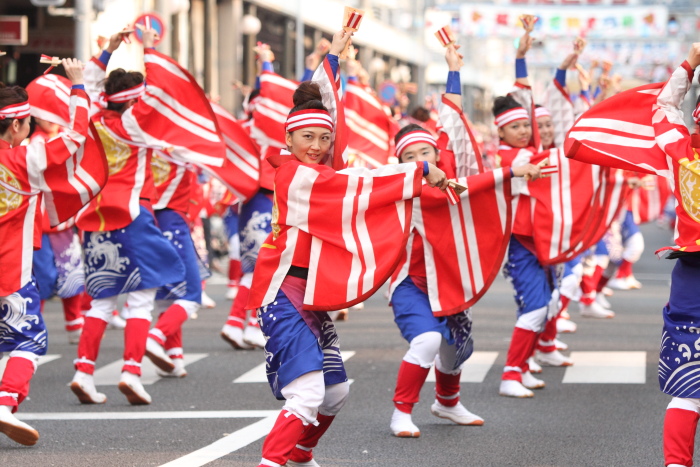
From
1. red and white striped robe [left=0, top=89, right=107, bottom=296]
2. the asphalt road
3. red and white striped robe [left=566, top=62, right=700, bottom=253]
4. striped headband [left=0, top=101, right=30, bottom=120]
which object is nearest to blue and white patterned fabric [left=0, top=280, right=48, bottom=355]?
red and white striped robe [left=0, top=89, right=107, bottom=296]

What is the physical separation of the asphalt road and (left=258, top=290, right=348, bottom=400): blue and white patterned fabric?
36.8 inches

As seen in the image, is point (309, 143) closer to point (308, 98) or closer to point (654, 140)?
point (308, 98)

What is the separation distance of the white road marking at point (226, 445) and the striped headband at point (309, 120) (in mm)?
1741

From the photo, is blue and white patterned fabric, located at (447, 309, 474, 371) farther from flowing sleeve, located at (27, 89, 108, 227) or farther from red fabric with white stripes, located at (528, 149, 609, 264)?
flowing sleeve, located at (27, 89, 108, 227)

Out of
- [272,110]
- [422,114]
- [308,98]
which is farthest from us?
[422,114]

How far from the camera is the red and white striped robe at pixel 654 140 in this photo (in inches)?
208

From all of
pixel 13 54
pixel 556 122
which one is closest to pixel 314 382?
pixel 556 122

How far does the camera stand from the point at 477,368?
378 inches

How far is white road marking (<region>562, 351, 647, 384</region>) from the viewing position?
897 centimetres

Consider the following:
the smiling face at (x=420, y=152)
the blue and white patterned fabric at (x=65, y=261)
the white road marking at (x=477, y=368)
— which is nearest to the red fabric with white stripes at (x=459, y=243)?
the smiling face at (x=420, y=152)

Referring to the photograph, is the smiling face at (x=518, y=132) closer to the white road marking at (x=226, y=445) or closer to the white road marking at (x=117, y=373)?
the white road marking at (x=226, y=445)

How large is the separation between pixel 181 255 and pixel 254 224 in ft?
4.94

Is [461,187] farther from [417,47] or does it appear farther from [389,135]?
[417,47]

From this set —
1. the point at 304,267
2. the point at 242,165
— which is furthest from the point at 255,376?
the point at 304,267
